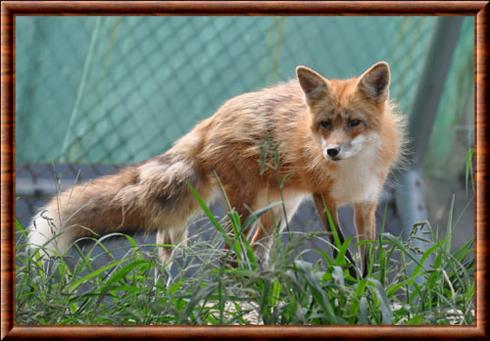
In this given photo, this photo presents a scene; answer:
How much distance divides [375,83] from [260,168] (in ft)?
1.86

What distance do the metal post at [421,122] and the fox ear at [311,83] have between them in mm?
1022

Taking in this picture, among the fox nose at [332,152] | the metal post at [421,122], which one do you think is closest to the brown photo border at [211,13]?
the fox nose at [332,152]

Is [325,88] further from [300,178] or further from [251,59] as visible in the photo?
[251,59]

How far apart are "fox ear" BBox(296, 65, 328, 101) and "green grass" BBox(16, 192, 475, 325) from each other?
74 cm

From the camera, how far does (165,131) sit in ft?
15.3

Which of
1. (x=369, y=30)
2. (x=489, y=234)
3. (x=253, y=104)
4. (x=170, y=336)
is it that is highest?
(x=369, y=30)

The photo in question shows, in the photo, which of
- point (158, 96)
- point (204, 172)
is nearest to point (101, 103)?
point (158, 96)

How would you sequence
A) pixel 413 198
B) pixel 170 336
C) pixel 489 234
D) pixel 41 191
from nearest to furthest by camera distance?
1. pixel 170 336
2. pixel 489 234
3. pixel 413 198
4. pixel 41 191

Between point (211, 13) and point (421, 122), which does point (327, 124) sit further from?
point (421, 122)

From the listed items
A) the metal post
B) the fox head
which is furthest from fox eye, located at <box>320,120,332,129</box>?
the metal post

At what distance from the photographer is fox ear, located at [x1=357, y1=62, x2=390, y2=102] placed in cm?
306

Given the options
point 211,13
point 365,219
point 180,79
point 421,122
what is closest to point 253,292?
point 211,13

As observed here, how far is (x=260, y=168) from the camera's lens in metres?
3.25

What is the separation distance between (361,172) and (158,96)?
5.82 feet
